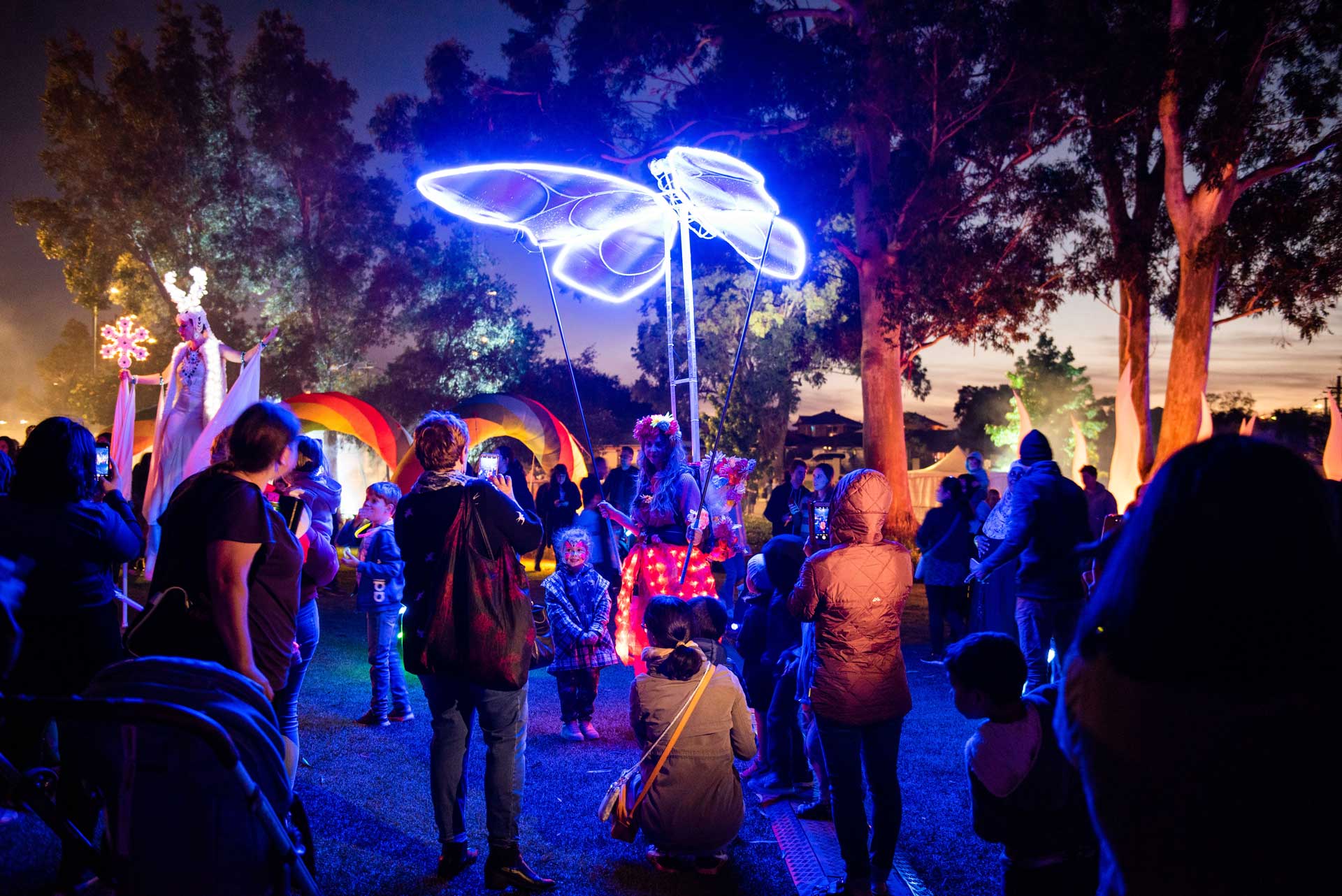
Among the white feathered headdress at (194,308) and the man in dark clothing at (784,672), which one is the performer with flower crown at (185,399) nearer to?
the white feathered headdress at (194,308)

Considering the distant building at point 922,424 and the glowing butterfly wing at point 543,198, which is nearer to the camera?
the glowing butterfly wing at point 543,198

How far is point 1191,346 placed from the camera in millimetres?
16344

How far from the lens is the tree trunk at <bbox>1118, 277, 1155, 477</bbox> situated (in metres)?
18.7

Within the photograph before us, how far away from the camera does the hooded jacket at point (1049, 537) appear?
16.9 feet

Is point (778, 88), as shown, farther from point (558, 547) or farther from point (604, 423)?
point (604, 423)

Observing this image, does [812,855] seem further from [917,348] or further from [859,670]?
[917,348]

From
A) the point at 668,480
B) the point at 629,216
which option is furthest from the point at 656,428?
the point at 629,216

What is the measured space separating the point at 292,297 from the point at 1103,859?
32.3 metres

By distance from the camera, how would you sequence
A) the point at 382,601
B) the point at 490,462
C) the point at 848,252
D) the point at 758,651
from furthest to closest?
the point at 848,252 → the point at 490,462 → the point at 382,601 → the point at 758,651

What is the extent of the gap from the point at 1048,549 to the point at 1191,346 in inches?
566

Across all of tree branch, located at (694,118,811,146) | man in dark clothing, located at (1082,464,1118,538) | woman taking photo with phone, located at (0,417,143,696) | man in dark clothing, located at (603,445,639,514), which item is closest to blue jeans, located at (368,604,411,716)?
woman taking photo with phone, located at (0,417,143,696)

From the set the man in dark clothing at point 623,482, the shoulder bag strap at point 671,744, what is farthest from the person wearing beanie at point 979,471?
the shoulder bag strap at point 671,744

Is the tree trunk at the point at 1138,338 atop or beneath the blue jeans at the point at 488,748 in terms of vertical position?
atop

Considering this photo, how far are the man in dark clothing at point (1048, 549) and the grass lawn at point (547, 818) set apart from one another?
102cm
